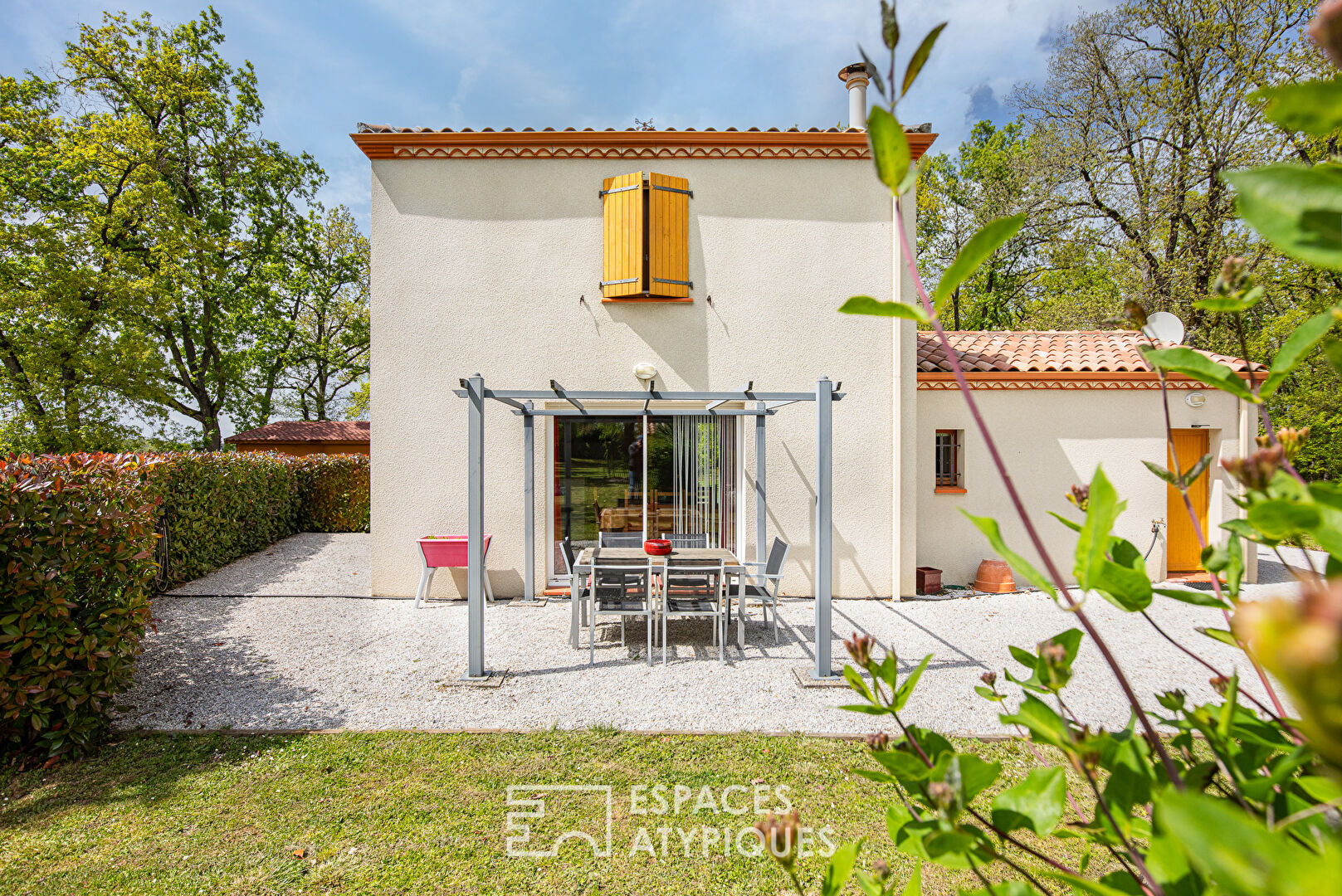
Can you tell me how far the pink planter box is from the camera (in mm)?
7586

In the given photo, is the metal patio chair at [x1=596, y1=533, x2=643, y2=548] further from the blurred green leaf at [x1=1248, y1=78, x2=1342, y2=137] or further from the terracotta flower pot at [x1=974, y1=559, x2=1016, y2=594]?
the blurred green leaf at [x1=1248, y1=78, x2=1342, y2=137]

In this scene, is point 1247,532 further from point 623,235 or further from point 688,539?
point 623,235

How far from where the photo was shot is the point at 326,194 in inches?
902

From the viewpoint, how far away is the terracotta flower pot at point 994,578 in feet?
28.0

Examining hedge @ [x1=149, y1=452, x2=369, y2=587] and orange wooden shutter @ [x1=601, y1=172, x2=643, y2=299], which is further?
hedge @ [x1=149, y1=452, x2=369, y2=587]

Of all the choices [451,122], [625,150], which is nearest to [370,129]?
[451,122]

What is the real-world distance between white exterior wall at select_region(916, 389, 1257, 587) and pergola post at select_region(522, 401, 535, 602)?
5.63 meters

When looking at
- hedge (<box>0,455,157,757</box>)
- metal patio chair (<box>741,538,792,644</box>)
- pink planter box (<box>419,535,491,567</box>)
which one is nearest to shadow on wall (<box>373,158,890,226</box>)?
pink planter box (<box>419,535,491,567</box>)

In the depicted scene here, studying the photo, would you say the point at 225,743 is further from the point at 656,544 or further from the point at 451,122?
the point at 451,122

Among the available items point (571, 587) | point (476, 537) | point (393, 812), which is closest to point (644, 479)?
point (571, 587)

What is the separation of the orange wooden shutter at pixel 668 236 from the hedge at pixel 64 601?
5972 millimetres

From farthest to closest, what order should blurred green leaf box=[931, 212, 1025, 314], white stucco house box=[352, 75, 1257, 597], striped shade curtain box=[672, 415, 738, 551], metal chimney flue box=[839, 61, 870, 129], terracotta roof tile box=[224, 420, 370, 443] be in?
terracotta roof tile box=[224, 420, 370, 443] → metal chimney flue box=[839, 61, 870, 129] → striped shade curtain box=[672, 415, 738, 551] → white stucco house box=[352, 75, 1257, 597] → blurred green leaf box=[931, 212, 1025, 314]

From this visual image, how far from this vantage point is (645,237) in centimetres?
795

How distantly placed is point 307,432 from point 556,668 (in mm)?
19629
